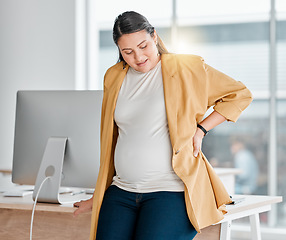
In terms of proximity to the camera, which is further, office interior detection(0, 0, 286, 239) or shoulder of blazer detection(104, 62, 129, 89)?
office interior detection(0, 0, 286, 239)

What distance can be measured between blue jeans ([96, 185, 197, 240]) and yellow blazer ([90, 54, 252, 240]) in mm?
42

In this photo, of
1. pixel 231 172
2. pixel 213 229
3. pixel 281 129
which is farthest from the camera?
pixel 281 129

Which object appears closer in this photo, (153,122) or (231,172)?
(153,122)

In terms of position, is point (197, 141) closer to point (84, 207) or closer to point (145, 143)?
point (145, 143)

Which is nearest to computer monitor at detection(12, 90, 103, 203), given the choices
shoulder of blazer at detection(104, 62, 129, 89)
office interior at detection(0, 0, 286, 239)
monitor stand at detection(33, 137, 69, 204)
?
monitor stand at detection(33, 137, 69, 204)

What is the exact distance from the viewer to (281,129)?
13.9 ft

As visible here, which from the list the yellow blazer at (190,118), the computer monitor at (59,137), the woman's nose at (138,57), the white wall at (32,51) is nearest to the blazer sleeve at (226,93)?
the yellow blazer at (190,118)

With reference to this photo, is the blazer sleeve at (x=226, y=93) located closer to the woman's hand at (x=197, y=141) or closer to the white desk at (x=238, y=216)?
the woman's hand at (x=197, y=141)

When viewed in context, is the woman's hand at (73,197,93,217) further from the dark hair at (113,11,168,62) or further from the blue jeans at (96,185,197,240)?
the dark hair at (113,11,168,62)

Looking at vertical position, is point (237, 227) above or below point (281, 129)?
below

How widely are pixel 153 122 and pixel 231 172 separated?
1.84m

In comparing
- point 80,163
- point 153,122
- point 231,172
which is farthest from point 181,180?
point 231,172

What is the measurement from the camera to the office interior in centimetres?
423

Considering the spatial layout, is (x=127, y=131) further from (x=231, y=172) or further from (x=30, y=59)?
(x=30, y=59)
